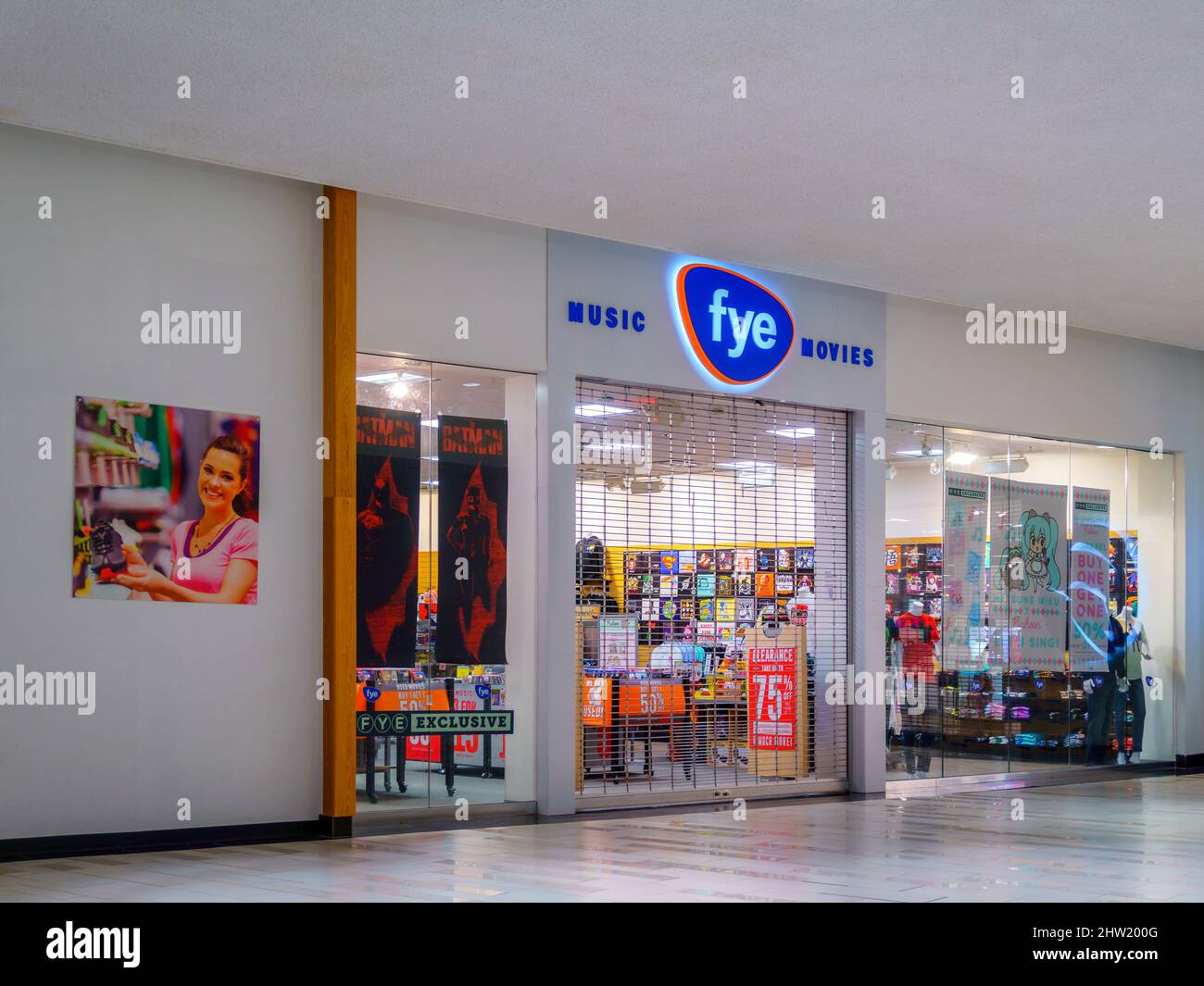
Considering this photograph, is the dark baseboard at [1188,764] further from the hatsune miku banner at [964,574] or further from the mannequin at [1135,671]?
the hatsune miku banner at [964,574]

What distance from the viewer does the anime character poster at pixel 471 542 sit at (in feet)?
26.7

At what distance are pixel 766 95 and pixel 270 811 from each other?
434 cm

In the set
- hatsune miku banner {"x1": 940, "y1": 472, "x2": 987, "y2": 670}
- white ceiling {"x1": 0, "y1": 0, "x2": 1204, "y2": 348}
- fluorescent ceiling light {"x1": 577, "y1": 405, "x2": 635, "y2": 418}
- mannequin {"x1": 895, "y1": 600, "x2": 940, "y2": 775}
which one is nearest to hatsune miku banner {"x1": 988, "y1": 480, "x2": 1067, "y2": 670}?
hatsune miku banner {"x1": 940, "y1": 472, "x2": 987, "y2": 670}

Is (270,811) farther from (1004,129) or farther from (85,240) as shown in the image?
(1004,129)

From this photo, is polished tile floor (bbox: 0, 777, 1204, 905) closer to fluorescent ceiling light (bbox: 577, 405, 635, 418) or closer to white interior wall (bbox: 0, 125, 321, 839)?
white interior wall (bbox: 0, 125, 321, 839)

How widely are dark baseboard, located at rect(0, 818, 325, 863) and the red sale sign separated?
3.34 m

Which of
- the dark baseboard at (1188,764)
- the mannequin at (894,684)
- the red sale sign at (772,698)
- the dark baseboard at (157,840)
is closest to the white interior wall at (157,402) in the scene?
the dark baseboard at (157,840)

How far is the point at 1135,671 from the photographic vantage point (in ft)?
39.9

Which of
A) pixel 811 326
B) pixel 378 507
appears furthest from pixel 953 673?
pixel 378 507

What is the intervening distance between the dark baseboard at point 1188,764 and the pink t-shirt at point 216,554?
8650 millimetres

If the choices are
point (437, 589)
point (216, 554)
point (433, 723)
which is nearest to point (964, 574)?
point (437, 589)

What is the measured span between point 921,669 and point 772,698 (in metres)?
1.53

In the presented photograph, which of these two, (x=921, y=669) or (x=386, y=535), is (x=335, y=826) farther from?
(x=921, y=669)
